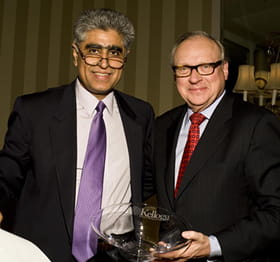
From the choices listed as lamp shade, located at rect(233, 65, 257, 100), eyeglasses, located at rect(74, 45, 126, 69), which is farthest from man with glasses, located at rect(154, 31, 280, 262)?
lamp shade, located at rect(233, 65, 257, 100)

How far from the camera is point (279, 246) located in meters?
1.60

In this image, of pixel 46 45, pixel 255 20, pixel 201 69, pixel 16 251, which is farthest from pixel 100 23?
pixel 46 45

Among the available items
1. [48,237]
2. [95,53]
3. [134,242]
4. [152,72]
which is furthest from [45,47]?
[134,242]

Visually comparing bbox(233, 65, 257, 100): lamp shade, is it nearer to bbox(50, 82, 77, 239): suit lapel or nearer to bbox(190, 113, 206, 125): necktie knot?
bbox(190, 113, 206, 125): necktie knot

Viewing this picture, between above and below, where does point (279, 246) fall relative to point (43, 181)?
below

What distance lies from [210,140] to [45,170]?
0.68m

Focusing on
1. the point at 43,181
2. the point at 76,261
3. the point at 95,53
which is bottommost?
the point at 76,261

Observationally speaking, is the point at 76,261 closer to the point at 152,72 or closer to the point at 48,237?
the point at 48,237

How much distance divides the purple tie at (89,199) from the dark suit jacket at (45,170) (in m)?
0.03

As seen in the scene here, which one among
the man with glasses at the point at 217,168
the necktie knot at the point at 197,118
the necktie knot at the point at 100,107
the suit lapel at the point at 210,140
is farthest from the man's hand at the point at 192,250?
the necktie knot at the point at 100,107

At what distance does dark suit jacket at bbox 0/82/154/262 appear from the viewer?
1.54m

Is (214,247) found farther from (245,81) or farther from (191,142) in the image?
(245,81)

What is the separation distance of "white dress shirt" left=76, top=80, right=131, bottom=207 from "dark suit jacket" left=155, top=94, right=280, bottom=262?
20 cm

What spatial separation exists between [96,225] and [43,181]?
0.34m
